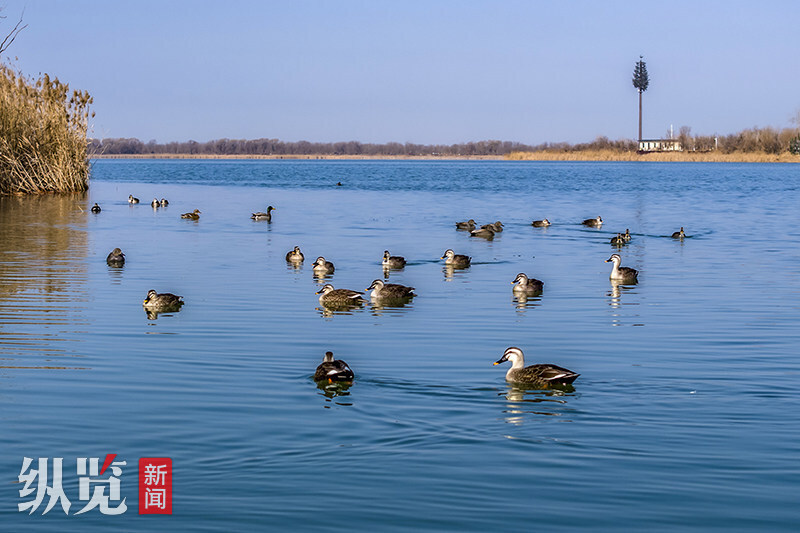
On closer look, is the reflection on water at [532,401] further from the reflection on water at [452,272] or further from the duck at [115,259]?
the duck at [115,259]

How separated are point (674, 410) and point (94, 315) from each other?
38.7 feet

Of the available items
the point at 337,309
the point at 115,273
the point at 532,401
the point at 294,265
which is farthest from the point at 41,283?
the point at 532,401

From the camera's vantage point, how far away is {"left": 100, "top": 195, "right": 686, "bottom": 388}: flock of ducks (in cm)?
1327

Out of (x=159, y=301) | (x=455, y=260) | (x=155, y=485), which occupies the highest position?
(x=455, y=260)

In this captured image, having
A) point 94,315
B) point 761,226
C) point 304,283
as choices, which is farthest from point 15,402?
point 761,226

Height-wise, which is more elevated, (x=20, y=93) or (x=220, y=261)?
(x=20, y=93)

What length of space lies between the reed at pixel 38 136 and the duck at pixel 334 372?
41.1 meters

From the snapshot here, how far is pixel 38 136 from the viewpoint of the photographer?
168 feet

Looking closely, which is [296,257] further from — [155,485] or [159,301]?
[155,485]

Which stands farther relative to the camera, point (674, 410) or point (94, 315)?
point (94, 315)

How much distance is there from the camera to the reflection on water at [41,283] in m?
16.4

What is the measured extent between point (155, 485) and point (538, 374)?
229 inches

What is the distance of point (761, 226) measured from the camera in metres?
44.9

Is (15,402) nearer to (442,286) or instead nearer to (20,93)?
(442,286)
